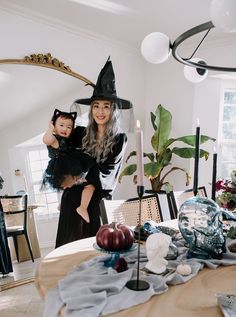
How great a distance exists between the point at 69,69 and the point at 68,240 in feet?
4.53

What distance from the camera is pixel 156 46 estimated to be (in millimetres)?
1473

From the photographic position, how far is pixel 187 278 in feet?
3.42

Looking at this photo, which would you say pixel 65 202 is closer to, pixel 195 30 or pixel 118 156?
pixel 118 156

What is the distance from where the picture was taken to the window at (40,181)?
2.26m

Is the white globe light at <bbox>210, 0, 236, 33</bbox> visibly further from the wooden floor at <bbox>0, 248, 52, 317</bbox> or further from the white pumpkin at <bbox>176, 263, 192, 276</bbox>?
the wooden floor at <bbox>0, 248, 52, 317</bbox>

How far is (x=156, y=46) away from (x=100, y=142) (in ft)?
3.09

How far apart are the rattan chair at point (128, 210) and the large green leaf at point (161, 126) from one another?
111 cm

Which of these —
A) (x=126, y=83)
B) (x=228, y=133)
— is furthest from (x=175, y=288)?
(x=228, y=133)

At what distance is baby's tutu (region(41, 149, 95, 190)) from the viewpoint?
2.20 meters

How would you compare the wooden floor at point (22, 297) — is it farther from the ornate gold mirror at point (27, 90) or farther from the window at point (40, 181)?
the window at point (40, 181)

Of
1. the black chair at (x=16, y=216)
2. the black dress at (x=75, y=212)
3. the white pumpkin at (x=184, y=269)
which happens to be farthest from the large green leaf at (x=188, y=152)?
the white pumpkin at (x=184, y=269)

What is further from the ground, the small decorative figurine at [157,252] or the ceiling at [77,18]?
the ceiling at [77,18]

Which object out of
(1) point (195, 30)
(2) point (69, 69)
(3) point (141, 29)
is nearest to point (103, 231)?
(1) point (195, 30)

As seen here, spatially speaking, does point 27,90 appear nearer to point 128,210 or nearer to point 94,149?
point 94,149
